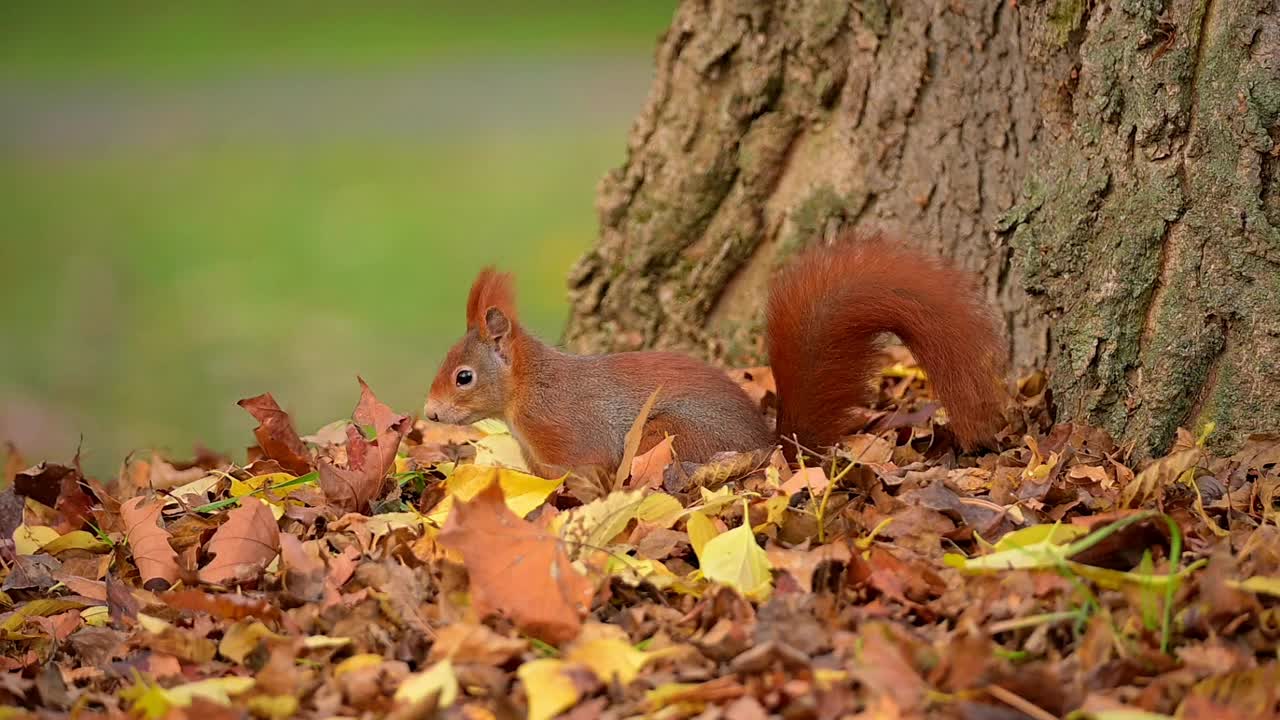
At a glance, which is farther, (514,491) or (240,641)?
(514,491)

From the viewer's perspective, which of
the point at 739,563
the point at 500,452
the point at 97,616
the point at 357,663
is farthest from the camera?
the point at 500,452

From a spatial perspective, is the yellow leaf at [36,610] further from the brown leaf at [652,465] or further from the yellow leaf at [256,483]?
the brown leaf at [652,465]

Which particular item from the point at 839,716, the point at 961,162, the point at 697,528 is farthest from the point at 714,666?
the point at 961,162

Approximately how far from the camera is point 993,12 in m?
2.50

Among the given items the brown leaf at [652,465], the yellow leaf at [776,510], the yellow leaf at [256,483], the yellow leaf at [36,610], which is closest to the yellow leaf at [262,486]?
the yellow leaf at [256,483]

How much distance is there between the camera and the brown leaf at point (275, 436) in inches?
89.7

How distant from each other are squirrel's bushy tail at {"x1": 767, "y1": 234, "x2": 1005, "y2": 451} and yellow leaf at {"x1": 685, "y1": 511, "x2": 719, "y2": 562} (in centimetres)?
56

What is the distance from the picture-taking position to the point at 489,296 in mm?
2473

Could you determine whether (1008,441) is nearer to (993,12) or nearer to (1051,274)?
(1051,274)

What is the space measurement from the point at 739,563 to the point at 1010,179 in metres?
1.25

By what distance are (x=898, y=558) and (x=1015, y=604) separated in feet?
0.54

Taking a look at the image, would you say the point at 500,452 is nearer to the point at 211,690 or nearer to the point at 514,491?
the point at 514,491

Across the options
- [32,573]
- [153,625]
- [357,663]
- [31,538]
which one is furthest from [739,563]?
[31,538]

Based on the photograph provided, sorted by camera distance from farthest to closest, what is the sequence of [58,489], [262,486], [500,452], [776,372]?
[500,452], [58,489], [776,372], [262,486]
